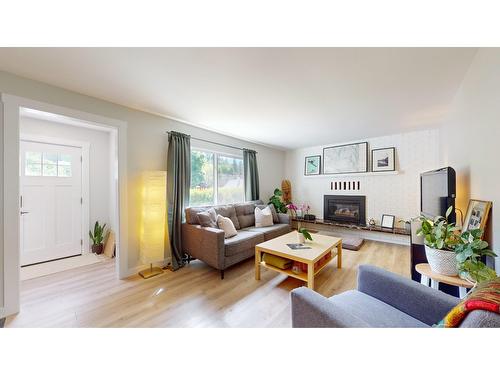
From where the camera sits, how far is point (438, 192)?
1.88m

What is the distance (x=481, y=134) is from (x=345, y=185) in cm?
306

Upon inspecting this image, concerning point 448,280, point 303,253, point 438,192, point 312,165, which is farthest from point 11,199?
point 312,165

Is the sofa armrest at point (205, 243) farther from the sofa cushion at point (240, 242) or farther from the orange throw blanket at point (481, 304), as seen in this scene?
the orange throw blanket at point (481, 304)

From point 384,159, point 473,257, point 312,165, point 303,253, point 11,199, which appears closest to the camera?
point 473,257

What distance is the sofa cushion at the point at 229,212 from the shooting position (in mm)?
3174

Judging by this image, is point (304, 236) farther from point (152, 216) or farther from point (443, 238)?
point (152, 216)

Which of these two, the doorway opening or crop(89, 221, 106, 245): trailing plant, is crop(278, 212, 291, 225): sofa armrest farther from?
crop(89, 221, 106, 245): trailing plant

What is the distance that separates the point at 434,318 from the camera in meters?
0.98

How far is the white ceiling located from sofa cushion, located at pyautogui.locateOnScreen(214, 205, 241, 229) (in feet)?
4.84

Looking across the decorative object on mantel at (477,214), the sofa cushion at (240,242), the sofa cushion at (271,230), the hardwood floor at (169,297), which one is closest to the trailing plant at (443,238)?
the decorative object on mantel at (477,214)

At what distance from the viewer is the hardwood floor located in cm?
156
